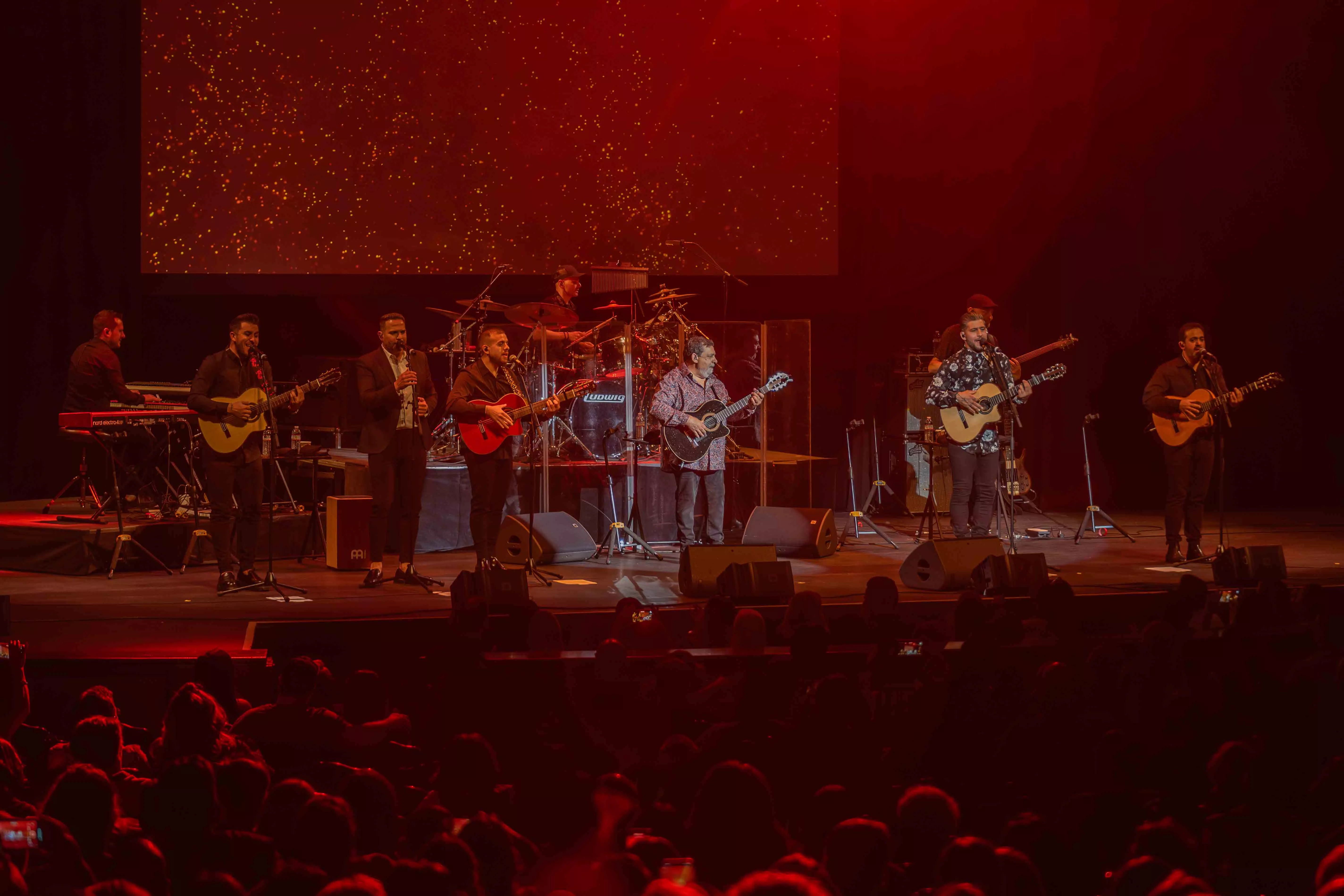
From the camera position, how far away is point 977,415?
9398 mm

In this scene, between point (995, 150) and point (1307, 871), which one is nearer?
point (1307, 871)

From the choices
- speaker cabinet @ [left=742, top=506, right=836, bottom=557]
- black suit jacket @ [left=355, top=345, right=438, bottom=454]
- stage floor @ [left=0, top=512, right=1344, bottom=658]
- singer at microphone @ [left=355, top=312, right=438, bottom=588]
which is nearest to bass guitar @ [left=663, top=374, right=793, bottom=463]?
speaker cabinet @ [left=742, top=506, right=836, bottom=557]

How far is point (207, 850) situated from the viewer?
9.10 feet

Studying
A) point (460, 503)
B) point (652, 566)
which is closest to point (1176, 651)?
point (652, 566)

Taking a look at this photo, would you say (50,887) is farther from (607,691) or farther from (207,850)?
(607,691)

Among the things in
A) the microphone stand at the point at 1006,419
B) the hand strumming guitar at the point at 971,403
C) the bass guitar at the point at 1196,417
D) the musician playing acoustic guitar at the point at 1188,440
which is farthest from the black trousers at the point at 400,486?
the bass guitar at the point at 1196,417

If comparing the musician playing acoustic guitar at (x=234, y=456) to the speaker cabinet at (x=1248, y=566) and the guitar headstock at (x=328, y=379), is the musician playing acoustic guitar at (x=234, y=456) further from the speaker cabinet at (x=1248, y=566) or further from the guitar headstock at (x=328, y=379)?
the speaker cabinet at (x=1248, y=566)

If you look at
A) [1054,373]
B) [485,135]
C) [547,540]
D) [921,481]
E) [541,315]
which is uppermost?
[485,135]

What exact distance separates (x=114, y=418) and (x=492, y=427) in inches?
138

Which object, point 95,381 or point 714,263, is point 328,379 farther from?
point 714,263

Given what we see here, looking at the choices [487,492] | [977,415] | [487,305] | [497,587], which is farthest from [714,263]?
[497,587]

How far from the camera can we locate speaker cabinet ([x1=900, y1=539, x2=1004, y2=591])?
26.9 feet

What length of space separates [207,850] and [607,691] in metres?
2.10

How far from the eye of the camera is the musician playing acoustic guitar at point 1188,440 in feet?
32.3
